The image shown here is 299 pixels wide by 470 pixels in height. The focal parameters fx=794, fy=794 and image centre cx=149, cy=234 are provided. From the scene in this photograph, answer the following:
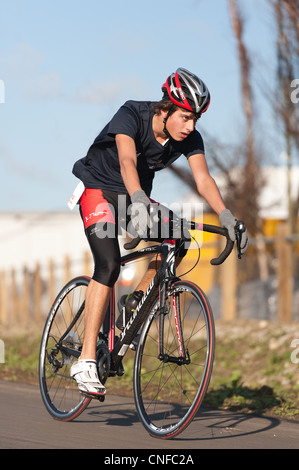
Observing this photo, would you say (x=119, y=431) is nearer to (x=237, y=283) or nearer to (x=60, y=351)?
(x=60, y=351)

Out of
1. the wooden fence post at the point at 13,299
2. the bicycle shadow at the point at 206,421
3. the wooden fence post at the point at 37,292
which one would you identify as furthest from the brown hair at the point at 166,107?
the wooden fence post at the point at 13,299

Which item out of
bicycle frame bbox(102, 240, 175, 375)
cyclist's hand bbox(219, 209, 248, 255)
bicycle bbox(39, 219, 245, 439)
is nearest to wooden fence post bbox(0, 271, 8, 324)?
bicycle bbox(39, 219, 245, 439)

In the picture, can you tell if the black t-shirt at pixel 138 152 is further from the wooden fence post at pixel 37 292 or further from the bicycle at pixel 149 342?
the wooden fence post at pixel 37 292

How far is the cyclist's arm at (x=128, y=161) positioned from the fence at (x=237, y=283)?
1.48 m

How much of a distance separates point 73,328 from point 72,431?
3.20 ft

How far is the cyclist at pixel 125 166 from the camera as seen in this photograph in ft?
16.4

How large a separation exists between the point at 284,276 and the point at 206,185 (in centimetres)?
693

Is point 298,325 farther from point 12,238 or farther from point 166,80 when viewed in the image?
point 12,238

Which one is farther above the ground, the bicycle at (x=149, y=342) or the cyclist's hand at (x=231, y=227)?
the cyclist's hand at (x=231, y=227)

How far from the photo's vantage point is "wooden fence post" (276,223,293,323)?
11711 mm

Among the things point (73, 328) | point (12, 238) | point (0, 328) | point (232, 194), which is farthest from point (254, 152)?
point (12, 238)

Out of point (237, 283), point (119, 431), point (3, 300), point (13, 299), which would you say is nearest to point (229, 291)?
point (237, 283)

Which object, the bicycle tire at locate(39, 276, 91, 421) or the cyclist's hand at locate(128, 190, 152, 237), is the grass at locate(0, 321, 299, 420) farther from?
the cyclist's hand at locate(128, 190, 152, 237)

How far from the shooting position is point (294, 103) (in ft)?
Answer: 47.0
